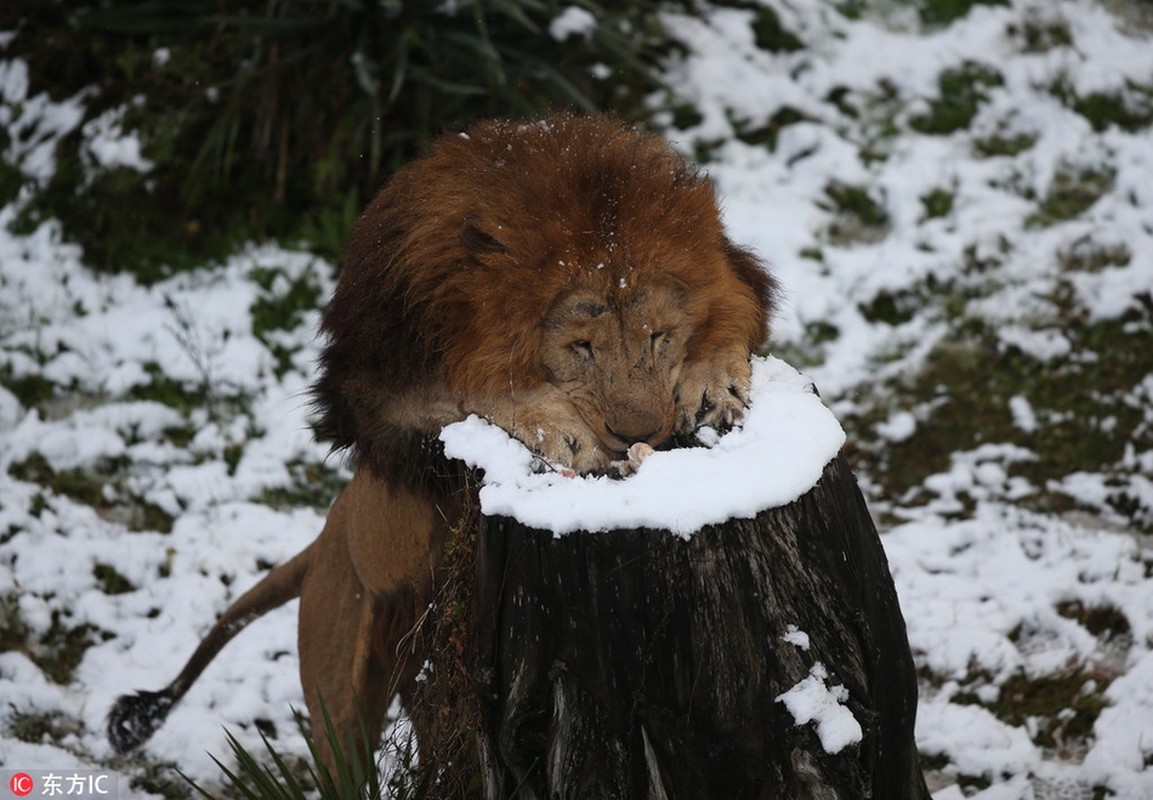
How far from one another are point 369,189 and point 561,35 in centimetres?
131

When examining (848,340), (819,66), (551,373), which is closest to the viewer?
(551,373)

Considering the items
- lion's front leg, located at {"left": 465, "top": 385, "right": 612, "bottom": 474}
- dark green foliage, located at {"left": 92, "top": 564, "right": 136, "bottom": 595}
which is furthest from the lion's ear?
dark green foliage, located at {"left": 92, "top": 564, "right": 136, "bottom": 595}

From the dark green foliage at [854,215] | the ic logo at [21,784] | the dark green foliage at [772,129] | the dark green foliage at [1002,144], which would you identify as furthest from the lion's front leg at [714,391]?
the dark green foliage at [1002,144]

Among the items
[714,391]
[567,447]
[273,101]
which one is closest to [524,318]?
[567,447]

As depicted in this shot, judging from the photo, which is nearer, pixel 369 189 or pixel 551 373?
pixel 551 373

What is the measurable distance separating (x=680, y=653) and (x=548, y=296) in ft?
2.94

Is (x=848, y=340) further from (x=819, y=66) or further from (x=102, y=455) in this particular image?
(x=102, y=455)

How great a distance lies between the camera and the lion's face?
2900 millimetres

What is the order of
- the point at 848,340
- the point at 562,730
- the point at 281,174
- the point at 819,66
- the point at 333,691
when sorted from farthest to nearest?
the point at 819,66 < the point at 281,174 < the point at 848,340 < the point at 333,691 < the point at 562,730

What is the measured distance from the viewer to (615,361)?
2.94 meters

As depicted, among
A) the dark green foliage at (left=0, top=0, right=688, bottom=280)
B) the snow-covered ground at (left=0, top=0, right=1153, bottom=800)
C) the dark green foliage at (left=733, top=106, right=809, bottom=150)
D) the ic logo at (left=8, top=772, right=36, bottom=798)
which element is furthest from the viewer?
the dark green foliage at (left=733, top=106, right=809, bottom=150)

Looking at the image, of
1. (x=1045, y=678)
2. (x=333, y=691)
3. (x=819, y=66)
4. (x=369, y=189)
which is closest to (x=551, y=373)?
(x=333, y=691)

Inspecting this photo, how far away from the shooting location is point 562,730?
260 cm

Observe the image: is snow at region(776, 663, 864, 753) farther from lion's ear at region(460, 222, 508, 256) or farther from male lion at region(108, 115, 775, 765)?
lion's ear at region(460, 222, 508, 256)
